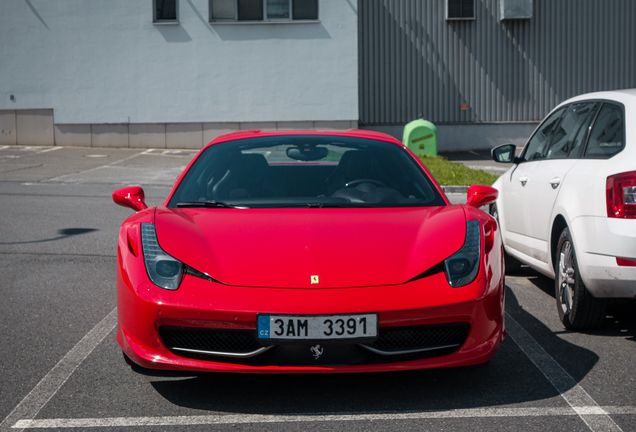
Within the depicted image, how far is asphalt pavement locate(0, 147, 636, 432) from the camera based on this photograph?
325cm

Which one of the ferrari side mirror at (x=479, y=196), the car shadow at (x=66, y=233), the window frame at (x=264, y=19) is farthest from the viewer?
the window frame at (x=264, y=19)

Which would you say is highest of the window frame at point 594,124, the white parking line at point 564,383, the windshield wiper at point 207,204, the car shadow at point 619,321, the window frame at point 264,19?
the window frame at point 264,19

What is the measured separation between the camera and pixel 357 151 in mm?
4820

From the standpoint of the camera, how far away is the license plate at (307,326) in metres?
3.21

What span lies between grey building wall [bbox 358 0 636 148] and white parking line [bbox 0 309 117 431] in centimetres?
2021

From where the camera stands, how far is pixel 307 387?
12.1 feet

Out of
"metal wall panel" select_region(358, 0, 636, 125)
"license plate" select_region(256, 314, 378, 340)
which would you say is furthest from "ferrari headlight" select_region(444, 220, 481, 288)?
"metal wall panel" select_region(358, 0, 636, 125)

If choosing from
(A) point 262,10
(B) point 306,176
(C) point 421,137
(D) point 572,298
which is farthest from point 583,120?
(A) point 262,10

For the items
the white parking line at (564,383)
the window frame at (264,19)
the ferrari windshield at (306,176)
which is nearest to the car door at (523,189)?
the white parking line at (564,383)

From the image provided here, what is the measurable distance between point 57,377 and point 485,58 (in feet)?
73.6

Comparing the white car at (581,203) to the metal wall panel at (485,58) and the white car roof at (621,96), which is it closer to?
the white car roof at (621,96)

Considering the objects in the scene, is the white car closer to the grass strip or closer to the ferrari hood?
the ferrari hood

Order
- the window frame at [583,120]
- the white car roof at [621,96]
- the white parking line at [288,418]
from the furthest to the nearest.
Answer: the window frame at [583,120], the white car roof at [621,96], the white parking line at [288,418]

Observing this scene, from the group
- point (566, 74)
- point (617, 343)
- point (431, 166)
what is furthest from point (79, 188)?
point (566, 74)
